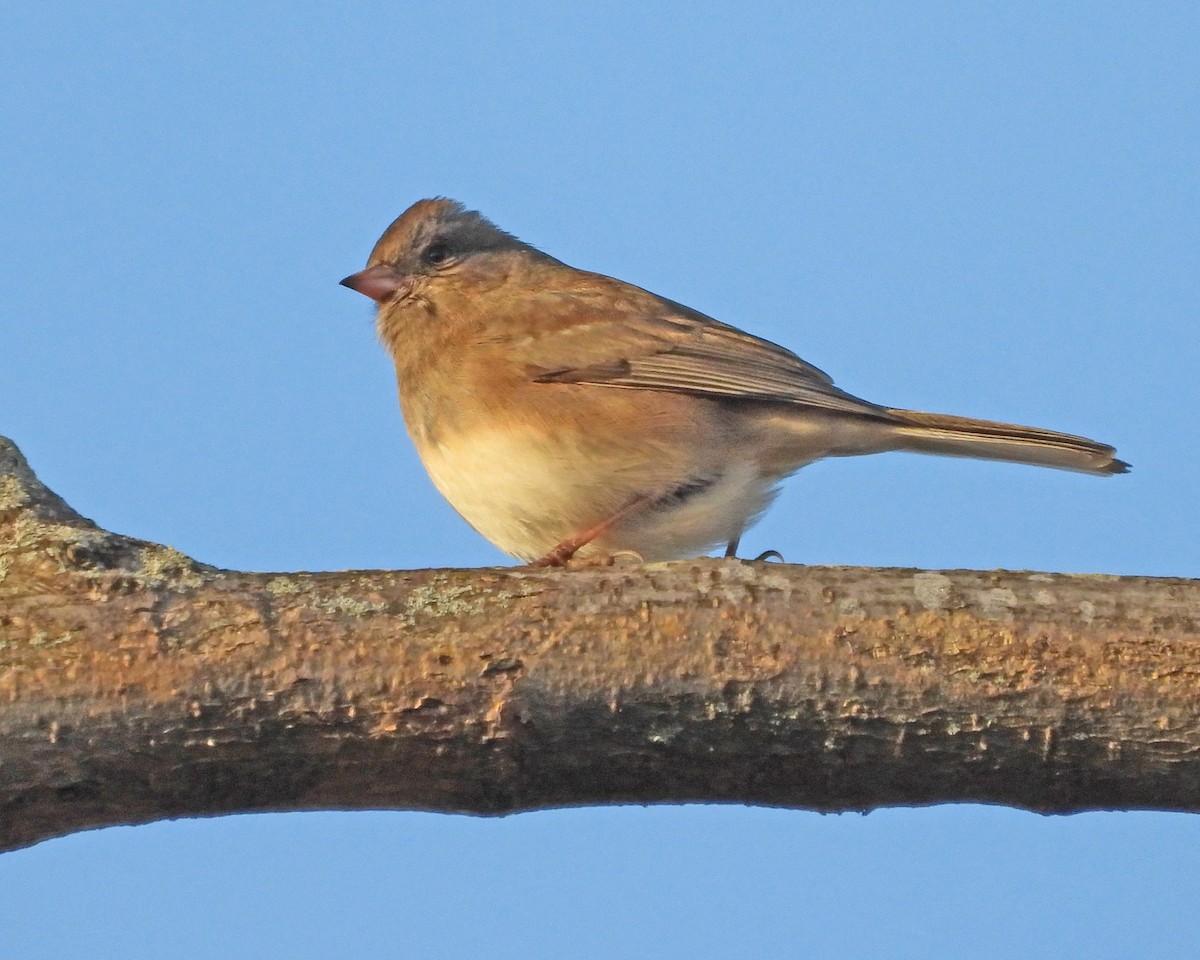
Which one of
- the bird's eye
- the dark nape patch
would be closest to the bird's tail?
the dark nape patch

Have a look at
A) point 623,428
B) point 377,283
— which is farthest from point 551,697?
point 377,283

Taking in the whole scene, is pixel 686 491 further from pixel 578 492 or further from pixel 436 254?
pixel 436 254

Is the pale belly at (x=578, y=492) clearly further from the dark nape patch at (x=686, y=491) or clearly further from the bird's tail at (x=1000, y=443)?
the bird's tail at (x=1000, y=443)

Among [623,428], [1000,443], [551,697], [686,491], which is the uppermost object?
[1000,443]

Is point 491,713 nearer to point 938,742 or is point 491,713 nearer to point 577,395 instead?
point 938,742

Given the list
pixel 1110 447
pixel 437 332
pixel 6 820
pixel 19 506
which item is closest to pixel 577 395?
pixel 437 332

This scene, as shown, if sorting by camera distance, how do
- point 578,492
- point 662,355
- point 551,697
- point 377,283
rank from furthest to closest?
1. point 377,283
2. point 662,355
3. point 578,492
4. point 551,697

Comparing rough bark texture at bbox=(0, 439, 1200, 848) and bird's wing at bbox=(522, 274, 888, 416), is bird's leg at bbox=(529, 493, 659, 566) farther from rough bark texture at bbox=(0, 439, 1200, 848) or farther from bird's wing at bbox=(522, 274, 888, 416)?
rough bark texture at bbox=(0, 439, 1200, 848)
